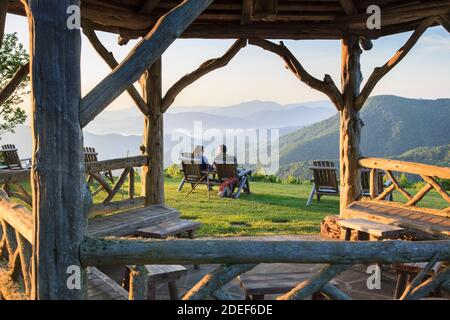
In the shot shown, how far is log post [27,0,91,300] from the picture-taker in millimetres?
2316

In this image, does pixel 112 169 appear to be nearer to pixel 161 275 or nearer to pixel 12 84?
pixel 12 84

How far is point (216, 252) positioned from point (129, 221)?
3146mm

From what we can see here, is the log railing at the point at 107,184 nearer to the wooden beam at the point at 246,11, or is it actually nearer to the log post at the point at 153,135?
the log post at the point at 153,135

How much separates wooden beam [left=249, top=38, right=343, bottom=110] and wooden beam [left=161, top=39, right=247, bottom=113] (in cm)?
29

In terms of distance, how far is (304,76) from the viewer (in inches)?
269

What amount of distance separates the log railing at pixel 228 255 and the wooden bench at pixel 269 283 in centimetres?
58

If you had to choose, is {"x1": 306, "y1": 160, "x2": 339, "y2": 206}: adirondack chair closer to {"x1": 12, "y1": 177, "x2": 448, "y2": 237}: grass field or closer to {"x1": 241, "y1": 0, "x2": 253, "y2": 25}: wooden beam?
{"x1": 12, "y1": 177, "x2": 448, "y2": 237}: grass field

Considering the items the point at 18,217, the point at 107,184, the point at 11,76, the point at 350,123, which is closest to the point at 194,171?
the point at 107,184

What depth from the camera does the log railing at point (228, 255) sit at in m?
2.36

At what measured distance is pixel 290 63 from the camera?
6871 mm

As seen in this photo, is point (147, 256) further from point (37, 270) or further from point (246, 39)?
point (246, 39)

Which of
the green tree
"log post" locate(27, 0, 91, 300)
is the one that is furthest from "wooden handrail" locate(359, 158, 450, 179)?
the green tree

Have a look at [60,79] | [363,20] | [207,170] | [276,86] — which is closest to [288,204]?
[207,170]
